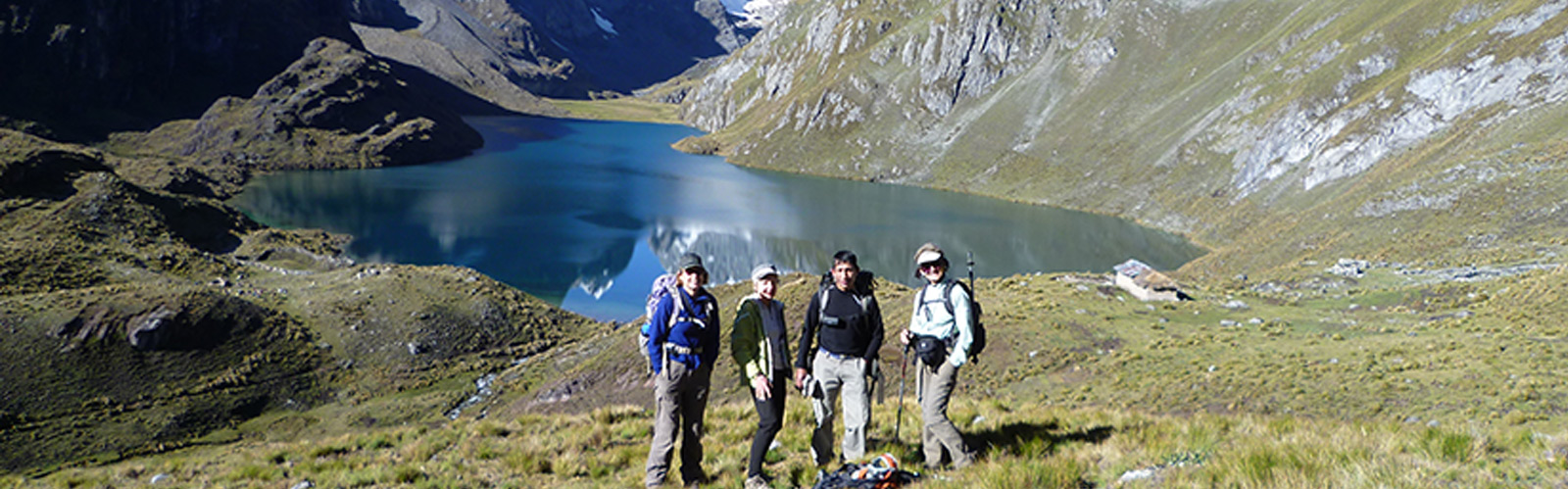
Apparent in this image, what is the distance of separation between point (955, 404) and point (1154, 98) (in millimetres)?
120108

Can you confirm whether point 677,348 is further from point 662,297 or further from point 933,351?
point 933,351

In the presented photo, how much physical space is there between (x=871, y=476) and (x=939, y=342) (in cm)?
172

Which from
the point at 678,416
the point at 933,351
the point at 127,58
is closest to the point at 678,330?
the point at 678,416

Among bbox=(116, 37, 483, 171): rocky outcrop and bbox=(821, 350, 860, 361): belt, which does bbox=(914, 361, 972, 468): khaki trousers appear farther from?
bbox=(116, 37, 483, 171): rocky outcrop

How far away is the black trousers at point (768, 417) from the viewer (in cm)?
857

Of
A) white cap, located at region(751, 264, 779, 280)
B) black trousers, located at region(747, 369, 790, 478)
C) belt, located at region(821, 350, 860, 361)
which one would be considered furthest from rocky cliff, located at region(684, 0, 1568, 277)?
white cap, located at region(751, 264, 779, 280)

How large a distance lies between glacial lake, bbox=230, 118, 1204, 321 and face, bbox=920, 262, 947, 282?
45.9 meters

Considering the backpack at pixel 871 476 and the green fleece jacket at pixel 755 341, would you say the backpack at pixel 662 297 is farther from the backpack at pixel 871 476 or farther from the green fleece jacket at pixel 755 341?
the backpack at pixel 871 476

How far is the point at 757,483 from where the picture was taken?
862 centimetres

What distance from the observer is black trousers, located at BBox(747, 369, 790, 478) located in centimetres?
857

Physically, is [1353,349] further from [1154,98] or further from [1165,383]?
[1154,98]

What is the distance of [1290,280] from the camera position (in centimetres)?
3712

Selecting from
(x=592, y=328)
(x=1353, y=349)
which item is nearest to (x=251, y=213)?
(x=592, y=328)

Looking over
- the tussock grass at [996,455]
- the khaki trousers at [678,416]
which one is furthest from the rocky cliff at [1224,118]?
the khaki trousers at [678,416]
